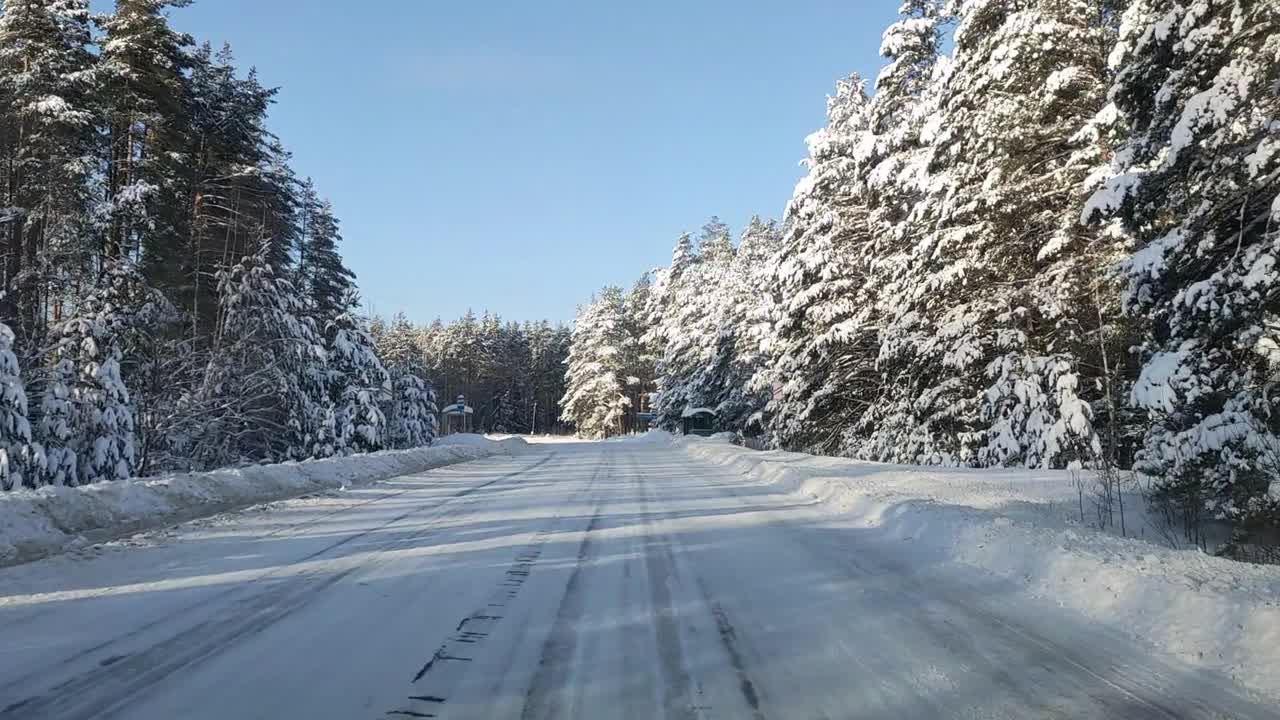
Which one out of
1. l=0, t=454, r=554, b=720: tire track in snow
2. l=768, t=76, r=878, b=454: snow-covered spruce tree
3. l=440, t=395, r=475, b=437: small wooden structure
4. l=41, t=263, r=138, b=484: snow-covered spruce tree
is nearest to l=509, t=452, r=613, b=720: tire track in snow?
l=0, t=454, r=554, b=720: tire track in snow

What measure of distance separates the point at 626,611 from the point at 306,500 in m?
8.17

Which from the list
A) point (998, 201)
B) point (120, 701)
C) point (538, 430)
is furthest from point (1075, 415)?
point (538, 430)

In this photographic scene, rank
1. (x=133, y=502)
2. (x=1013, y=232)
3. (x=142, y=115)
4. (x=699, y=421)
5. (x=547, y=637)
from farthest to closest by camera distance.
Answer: (x=699, y=421), (x=142, y=115), (x=1013, y=232), (x=133, y=502), (x=547, y=637)

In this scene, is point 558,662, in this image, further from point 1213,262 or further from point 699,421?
point 699,421

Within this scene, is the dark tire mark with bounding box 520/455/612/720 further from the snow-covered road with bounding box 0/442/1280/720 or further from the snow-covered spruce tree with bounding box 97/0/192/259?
the snow-covered spruce tree with bounding box 97/0/192/259

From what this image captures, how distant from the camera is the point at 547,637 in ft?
14.4

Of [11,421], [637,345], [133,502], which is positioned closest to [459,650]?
[133,502]

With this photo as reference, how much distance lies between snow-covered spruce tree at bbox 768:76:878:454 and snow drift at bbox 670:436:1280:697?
1055 centimetres

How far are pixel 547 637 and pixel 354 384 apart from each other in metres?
27.8

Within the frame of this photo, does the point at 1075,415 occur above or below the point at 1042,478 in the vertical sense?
above

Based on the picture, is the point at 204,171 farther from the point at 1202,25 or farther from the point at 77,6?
the point at 1202,25

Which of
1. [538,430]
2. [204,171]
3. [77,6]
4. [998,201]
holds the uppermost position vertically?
[77,6]

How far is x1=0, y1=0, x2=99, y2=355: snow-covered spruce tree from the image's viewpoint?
52.9 ft

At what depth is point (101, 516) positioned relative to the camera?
25.7ft
